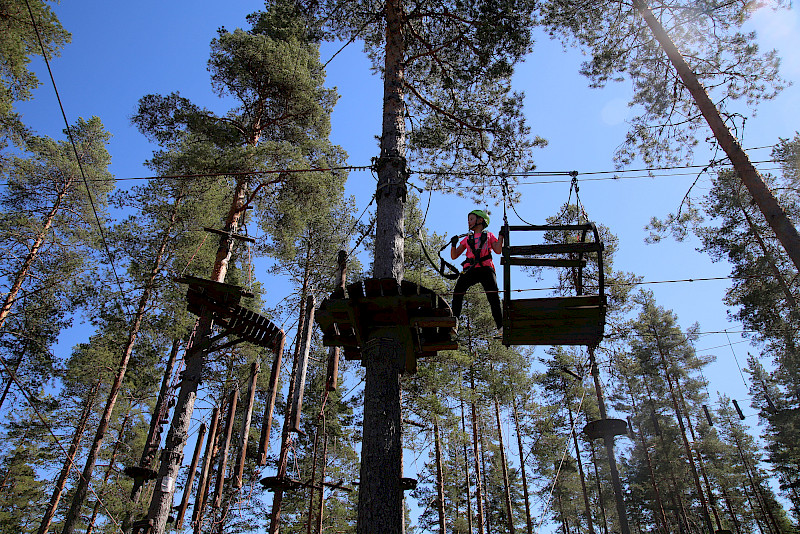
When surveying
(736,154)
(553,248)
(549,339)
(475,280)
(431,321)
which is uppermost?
(736,154)

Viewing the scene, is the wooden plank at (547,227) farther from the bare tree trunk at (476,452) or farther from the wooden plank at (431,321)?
the bare tree trunk at (476,452)

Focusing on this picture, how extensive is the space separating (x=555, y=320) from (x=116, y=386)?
1104 centimetres

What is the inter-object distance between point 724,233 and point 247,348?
17198 millimetres

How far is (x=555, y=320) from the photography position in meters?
4.98

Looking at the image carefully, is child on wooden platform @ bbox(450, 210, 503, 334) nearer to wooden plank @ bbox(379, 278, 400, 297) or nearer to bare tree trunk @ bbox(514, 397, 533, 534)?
wooden plank @ bbox(379, 278, 400, 297)

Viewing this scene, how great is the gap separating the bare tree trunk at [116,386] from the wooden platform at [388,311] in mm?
8494

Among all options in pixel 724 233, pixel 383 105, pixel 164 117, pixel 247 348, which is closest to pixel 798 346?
pixel 724 233

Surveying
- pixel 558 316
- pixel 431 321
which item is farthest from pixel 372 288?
pixel 558 316

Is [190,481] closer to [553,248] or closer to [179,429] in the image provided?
[179,429]

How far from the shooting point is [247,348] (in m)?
15.4

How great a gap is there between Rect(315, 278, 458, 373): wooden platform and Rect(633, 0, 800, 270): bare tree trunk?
230 inches

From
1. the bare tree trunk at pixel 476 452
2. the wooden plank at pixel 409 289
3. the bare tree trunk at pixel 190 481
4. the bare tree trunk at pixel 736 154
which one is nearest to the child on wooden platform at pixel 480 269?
the wooden plank at pixel 409 289

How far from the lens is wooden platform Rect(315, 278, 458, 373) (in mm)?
4422

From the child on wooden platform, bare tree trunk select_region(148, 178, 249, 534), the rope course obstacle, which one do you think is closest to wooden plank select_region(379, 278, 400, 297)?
the rope course obstacle
